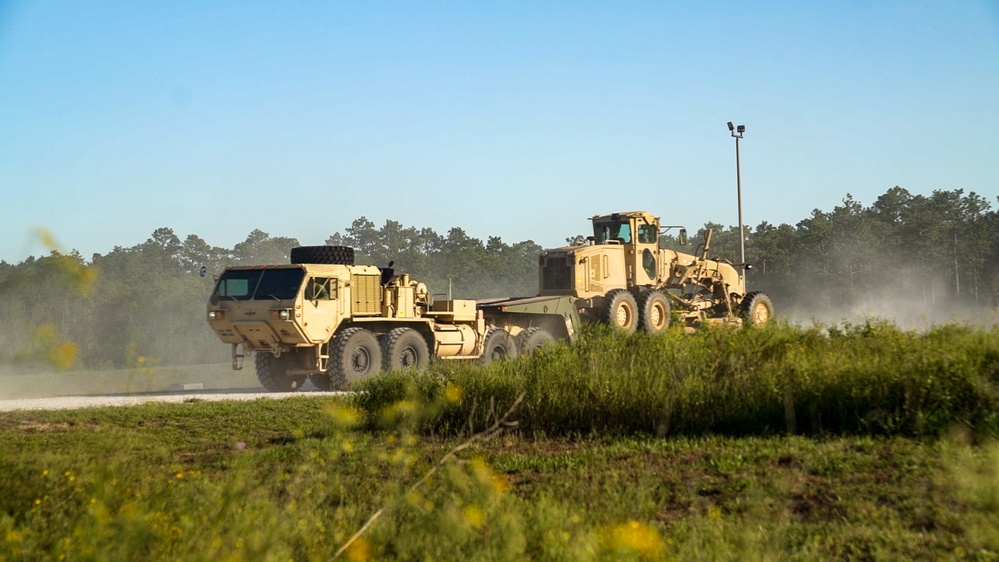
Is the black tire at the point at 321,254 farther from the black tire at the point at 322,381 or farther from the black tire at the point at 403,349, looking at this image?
the black tire at the point at 322,381

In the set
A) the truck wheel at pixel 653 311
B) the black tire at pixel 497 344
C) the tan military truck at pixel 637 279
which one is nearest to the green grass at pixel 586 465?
the black tire at pixel 497 344

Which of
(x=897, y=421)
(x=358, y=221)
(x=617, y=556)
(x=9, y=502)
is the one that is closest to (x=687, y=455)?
(x=897, y=421)

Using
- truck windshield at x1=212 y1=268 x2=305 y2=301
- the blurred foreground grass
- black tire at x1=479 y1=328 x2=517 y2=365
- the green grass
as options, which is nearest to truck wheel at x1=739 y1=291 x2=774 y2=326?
black tire at x1=479 y1=328 x2=517 y2=365

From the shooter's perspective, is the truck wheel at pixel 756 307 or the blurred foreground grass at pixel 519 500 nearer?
the blurred foreground grass at pixel 519 500

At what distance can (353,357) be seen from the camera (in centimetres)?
2112

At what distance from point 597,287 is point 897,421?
54.7ft

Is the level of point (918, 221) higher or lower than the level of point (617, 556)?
higher

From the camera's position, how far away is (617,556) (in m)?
4.38

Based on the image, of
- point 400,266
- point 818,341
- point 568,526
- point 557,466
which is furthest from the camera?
point 400,266

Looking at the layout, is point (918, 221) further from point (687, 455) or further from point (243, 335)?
point (687, 455)

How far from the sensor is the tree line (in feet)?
210

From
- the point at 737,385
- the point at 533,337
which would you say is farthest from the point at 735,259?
the point at 737,385

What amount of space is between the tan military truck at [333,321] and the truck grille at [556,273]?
183cm

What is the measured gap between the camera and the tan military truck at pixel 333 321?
20391 mm
